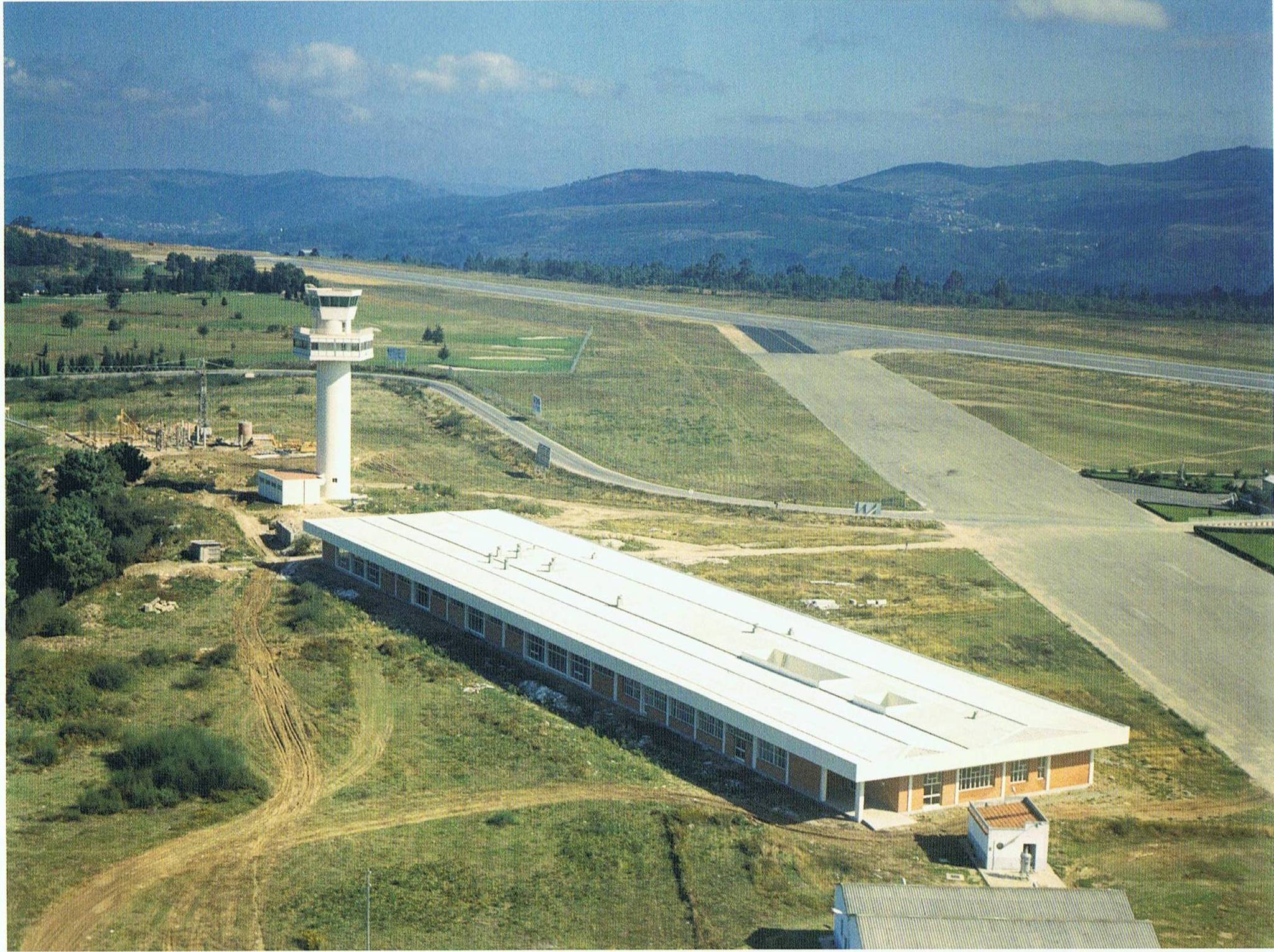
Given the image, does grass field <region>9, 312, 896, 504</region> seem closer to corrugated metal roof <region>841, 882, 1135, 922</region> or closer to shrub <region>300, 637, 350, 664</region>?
shrub <region>300, 637, 350, 664</region>

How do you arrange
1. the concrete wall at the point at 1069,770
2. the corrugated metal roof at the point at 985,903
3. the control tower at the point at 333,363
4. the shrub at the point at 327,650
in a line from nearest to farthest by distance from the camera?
1. the corrugated metal roof at the point at 985,903
2. the concrete wall at the point at 1069,770
3. the shrub at the point at 327,650
4. the control tower at the point at 333,363

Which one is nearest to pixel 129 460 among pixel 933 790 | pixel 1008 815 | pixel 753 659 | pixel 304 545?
pixel 304 545

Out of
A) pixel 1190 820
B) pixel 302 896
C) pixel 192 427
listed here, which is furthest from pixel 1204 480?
pixel 302 896

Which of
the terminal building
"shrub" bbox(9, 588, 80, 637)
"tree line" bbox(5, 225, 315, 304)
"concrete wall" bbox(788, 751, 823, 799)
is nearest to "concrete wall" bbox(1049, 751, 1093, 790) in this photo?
the terminal building

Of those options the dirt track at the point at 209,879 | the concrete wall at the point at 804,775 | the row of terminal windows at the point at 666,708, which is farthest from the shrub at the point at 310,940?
the row of terminal windows at the point at 666,708

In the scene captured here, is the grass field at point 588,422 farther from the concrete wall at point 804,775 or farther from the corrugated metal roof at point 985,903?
the corrugated metal roof at point 985,903

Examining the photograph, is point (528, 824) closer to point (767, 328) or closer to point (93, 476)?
point (93, 476)

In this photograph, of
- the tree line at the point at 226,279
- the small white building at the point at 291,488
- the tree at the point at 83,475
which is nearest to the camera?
the tree at the point at 83,475
